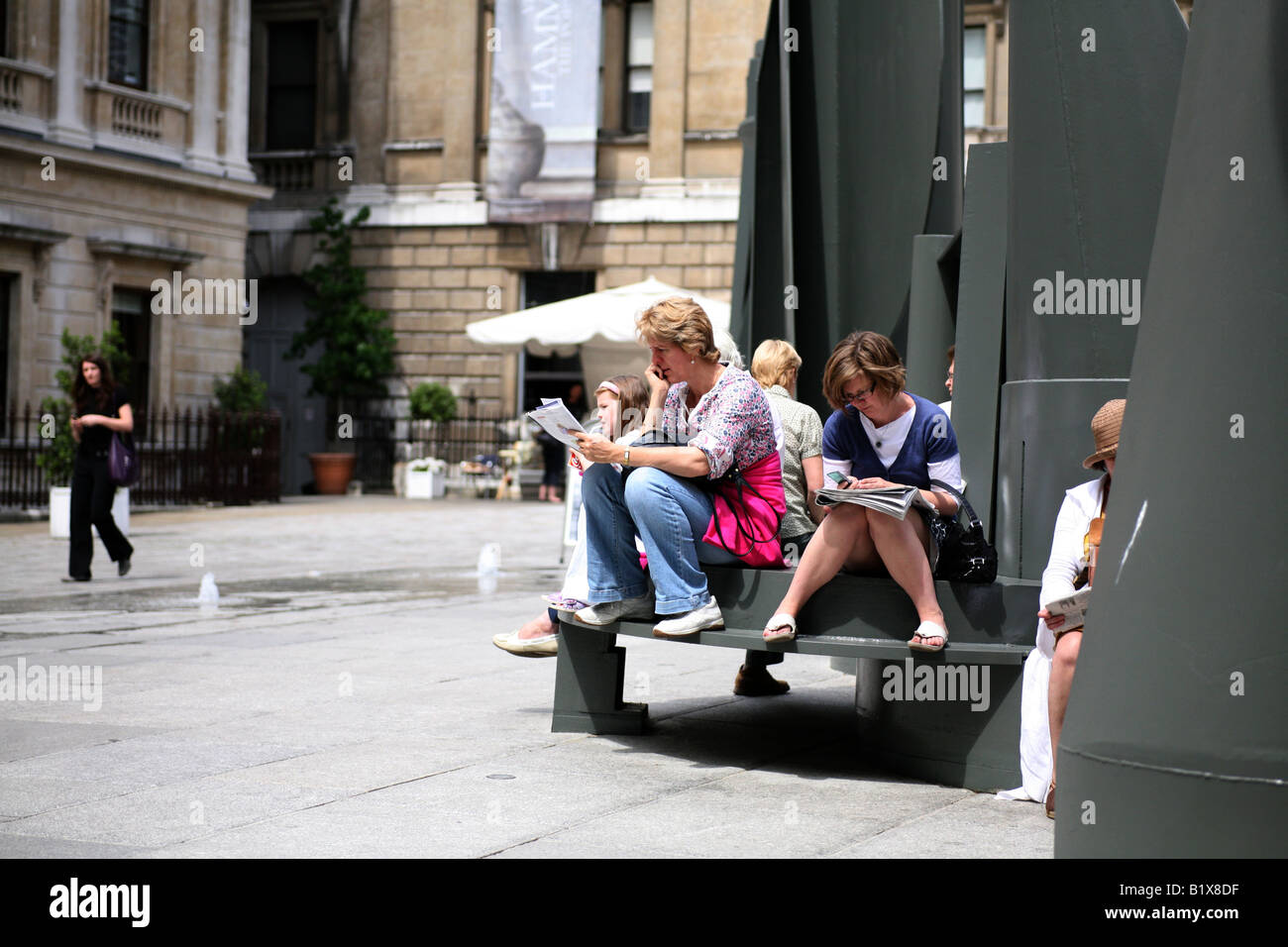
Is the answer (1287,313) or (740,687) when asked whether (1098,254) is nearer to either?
(1287,313)

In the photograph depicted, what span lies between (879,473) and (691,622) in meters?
0.84

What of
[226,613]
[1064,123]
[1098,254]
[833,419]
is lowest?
[226,613]

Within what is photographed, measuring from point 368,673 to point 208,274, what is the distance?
19403mm

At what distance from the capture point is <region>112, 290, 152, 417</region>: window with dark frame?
969 inches

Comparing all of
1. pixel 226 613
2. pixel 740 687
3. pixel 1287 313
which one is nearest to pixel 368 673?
pixel 740 687

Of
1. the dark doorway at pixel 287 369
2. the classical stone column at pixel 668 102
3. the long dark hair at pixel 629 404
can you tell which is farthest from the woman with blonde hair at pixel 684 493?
the dark doorway at pixel 287 369

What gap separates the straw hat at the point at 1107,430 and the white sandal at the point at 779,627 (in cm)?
A: 110

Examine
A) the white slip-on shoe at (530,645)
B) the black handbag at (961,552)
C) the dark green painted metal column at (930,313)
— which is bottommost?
the white slip-on shoe at (530,645)

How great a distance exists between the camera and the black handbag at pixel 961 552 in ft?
17.9

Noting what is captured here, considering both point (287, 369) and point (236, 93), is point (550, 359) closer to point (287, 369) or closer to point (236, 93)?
point (287, 369)

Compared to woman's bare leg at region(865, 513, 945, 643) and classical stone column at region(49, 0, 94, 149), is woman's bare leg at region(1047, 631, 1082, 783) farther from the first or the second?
classical stone column at region(49, 0, 94, 149)

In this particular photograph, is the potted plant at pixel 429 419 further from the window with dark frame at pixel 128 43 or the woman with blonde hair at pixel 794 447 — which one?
the woman with blonde hair at pixel 794 447

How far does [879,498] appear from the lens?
17.2ft

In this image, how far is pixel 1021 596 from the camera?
5473 millimetres
